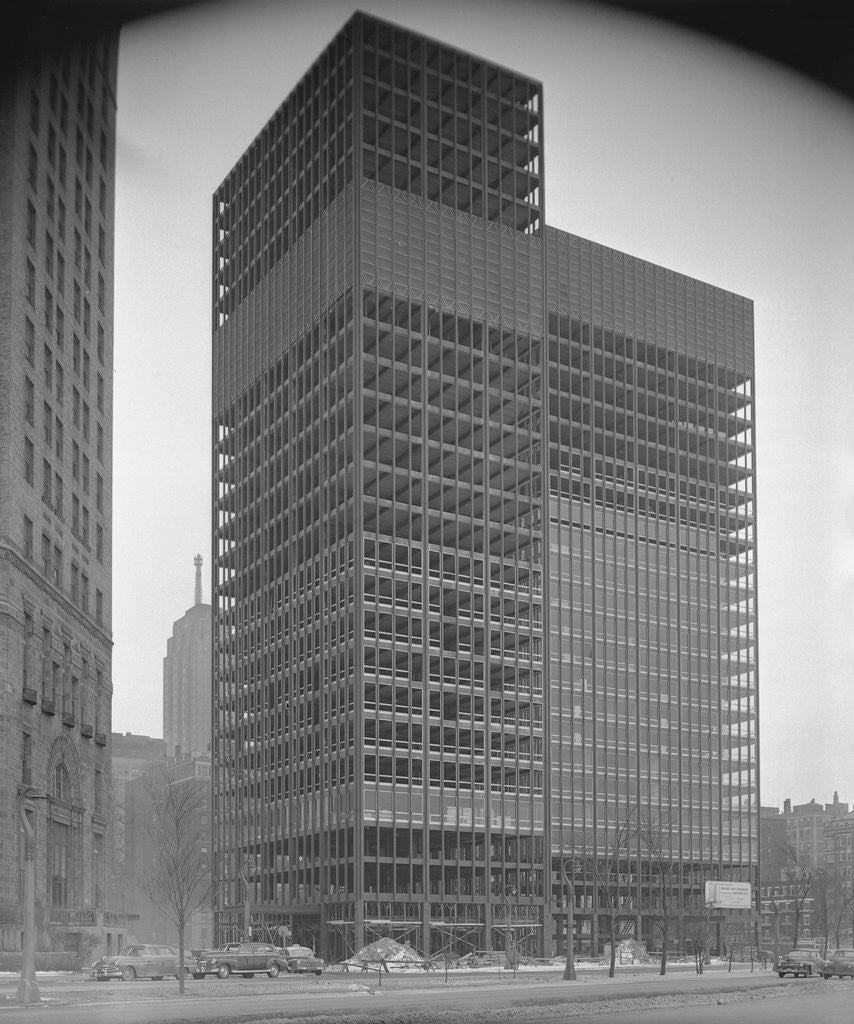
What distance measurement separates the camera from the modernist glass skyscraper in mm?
107500

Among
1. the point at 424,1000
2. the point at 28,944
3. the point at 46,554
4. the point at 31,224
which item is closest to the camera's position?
the point at 28,944

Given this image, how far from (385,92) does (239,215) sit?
2208 cm

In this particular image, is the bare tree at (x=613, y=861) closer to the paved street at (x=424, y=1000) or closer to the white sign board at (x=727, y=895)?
the white sign board at (x=727, y=895)

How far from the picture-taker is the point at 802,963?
206 feet

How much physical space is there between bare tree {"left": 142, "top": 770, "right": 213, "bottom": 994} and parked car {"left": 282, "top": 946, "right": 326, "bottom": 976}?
721 inches

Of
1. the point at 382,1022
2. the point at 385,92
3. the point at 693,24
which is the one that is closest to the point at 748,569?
the point at 385,92

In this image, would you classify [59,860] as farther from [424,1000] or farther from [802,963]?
[802,963]

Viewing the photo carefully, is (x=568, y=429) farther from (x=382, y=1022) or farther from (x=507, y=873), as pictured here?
(x=382, y=1022)

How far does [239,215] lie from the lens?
130m

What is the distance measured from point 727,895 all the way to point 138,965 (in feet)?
152

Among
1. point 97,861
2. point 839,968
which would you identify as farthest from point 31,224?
point 839,968

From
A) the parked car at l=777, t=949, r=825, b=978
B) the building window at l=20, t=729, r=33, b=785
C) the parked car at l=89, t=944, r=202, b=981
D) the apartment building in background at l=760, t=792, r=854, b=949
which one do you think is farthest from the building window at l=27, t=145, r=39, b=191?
the apartment building in background at l=760, t=792, r=854, b=949

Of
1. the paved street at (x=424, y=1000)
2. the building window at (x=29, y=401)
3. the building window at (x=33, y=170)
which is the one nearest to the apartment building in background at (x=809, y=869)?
the paved street at (x=424, y=1000)

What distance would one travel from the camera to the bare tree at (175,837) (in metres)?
103
